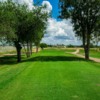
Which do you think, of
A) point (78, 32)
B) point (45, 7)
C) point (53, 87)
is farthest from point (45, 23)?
point (53, 87)

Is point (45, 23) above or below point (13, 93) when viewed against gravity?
above

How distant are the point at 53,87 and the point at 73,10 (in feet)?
96.4

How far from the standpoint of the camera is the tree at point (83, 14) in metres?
39.1

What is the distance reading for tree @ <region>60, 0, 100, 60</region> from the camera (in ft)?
128

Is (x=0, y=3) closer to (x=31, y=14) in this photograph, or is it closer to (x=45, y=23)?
(x=31, y=14)

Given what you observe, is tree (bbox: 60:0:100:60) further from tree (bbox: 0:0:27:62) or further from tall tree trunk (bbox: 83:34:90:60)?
tree (bbox: 0:0:27:62)

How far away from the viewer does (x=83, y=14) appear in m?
40.4

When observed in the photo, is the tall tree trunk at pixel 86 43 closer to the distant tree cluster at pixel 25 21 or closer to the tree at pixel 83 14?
the tree at pixel 83 14

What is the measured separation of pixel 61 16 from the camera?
41.5 meters

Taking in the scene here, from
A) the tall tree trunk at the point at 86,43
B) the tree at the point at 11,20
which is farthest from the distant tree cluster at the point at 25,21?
the tall tree trunk at the point at 86,43

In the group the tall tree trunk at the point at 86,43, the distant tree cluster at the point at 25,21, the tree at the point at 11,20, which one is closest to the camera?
the tree at the point at 11,20

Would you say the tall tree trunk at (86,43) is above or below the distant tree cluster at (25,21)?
below

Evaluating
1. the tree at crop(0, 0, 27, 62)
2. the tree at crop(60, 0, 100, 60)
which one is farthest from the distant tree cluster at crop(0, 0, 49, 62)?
the tree at crop(60, 0, 100, 60)

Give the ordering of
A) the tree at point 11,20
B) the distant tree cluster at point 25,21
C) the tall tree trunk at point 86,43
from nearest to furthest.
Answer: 1. the tree at point 11,20
2. the distant tree cluster at point 25,21
3. the tall tree trunk at point 86,43
